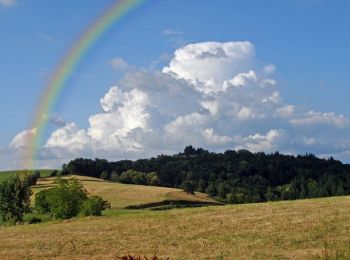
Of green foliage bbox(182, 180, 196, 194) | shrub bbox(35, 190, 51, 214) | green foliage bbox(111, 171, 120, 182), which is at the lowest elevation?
shrub bbox(35, 190, 51, 214)

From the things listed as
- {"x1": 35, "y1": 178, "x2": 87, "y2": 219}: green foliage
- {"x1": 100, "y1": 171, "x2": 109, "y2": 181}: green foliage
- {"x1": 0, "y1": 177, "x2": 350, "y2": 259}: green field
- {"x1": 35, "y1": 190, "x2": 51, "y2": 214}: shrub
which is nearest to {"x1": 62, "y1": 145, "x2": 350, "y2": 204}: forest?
{"x1": 100, "y1": 171, "x2": 109, "y2": 181}: green foliage

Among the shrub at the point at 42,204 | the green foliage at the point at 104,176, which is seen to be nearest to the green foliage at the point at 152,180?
the green foliage at the point at 104,176

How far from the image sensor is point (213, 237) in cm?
3291

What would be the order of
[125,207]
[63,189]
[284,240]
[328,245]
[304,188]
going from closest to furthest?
[328,245]
[284,240]
[63,189]
[125,207]
[304,188]

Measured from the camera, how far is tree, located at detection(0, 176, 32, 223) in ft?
351

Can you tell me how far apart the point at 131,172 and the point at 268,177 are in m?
45.2

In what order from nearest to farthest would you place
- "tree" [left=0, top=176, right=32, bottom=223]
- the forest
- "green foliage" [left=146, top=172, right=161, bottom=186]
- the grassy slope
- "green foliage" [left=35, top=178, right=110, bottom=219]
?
1. "green foliage" [left=35, top=178, right=110, bottom=219]
2. "tree" [left=0, top=176, right=32, bottom=223]
3. the grassy slope
4. the forest
5. "green foliage" [left=146, top=172, right=161, bottom=186]

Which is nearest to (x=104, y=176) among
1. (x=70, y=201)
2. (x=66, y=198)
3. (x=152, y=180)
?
(x=152, y=180)

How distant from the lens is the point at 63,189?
83.5 meters

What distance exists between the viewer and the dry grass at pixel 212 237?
2681 cm

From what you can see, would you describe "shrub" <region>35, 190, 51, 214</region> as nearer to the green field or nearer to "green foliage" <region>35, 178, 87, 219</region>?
"green foliage" <region>35, 178, 87, 219</region>

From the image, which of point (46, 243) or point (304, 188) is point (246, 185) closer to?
point (304, 188)

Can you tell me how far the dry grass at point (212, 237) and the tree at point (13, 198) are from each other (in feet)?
217

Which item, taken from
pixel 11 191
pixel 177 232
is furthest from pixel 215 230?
pixel 11 191
